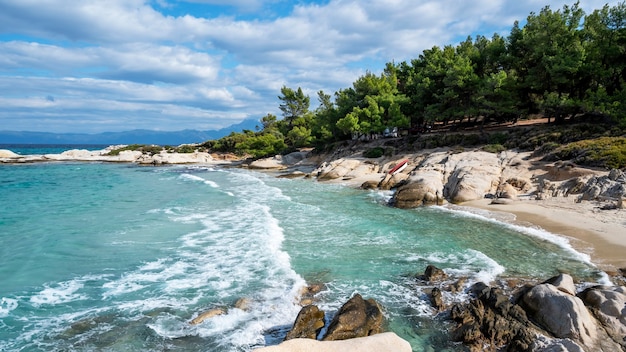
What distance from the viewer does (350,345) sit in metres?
6.29

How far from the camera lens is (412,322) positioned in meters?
10.1

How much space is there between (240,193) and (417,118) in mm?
30368

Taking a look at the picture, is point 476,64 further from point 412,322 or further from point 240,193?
point 412,322

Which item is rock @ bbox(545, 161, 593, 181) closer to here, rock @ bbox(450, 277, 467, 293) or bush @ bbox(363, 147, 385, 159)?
rock @ bbox(450, 277, 467, 293)

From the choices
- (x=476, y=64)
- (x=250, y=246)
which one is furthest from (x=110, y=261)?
(x=476, y=64)

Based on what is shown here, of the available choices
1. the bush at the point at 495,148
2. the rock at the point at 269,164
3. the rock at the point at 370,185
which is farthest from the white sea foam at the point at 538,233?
the rock at the point at 269,164

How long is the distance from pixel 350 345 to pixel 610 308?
7.53 meters

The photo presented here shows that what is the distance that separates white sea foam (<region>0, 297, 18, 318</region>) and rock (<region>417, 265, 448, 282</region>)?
42.8 feet

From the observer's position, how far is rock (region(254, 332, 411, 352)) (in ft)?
19.7

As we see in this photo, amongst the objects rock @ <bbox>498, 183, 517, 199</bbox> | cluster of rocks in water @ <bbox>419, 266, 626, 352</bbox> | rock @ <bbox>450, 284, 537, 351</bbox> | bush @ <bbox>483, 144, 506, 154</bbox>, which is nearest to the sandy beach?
rock @ <bbox>498, 183, 517, 199</bbox>

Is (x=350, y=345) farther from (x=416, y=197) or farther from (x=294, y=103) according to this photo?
(x=294, y=103)

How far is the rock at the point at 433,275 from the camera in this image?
1264 cm

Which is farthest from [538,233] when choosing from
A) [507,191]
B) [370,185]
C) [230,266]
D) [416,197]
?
[370,185]

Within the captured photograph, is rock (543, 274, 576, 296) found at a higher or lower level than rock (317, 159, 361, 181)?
lower
